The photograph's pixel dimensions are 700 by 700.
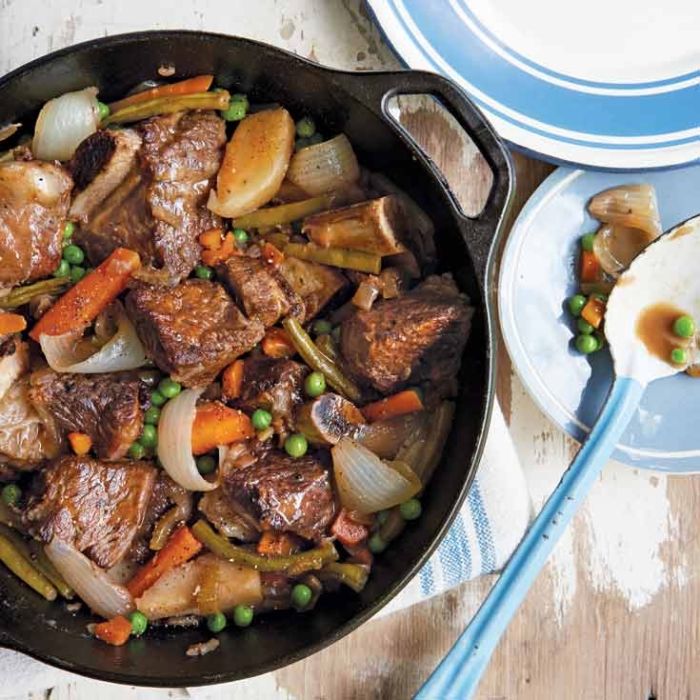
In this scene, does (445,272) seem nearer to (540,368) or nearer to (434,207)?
(434,207)

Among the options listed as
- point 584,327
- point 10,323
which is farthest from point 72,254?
point 584,327

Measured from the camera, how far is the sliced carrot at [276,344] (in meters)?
2.88

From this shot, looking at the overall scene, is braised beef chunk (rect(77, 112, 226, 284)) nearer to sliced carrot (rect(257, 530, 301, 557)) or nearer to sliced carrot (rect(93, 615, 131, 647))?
sliced carrot (rect(257, 530, 301, 557))

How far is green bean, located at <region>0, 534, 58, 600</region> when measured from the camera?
2.75 metres

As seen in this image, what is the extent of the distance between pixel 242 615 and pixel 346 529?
0.41 m

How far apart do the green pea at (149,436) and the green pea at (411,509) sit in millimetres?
796

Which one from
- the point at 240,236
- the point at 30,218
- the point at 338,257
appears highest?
the point at 30,218

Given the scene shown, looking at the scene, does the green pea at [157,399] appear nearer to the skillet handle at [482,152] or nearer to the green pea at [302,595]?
the green pea at [302,595]

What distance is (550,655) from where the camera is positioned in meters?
3.37

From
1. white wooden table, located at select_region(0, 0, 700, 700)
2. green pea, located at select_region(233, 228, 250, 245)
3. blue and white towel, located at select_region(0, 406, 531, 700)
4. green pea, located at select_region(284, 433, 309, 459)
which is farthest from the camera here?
white wooden table, located at select_region(0, 0, 700, 700)

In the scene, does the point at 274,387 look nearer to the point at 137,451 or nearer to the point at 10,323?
the point at 137,451

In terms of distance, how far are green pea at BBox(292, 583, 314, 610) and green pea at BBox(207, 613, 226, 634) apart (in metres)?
0.23

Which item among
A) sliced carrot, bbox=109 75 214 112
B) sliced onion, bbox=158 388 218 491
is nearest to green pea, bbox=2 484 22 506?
sliced onion, bbox=158 388 218 491

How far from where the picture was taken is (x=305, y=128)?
114 inches
